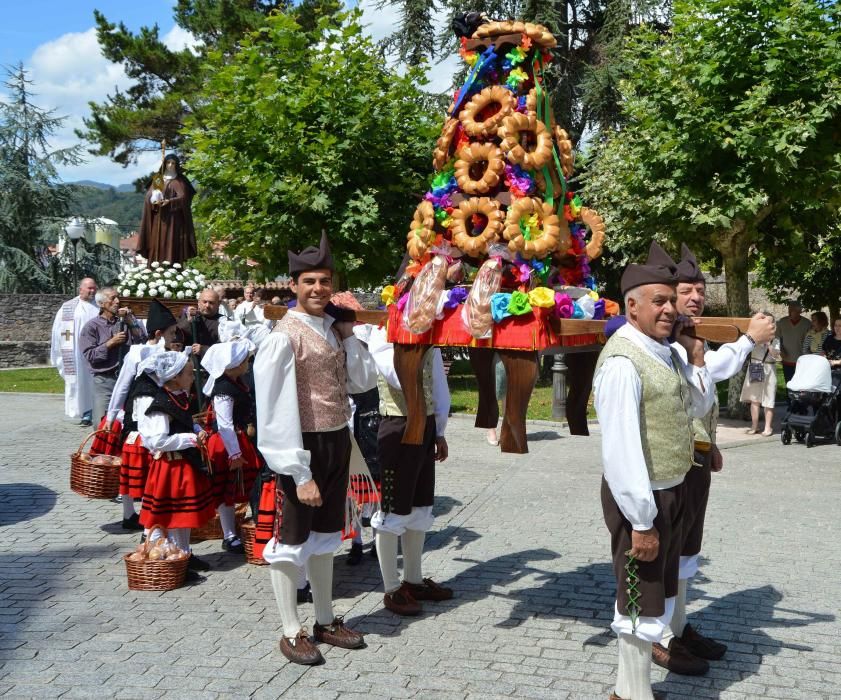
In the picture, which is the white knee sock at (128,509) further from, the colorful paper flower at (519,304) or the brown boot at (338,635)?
the colorful paper flower at (519,304)

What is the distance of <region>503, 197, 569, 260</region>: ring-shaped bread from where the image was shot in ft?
14.7

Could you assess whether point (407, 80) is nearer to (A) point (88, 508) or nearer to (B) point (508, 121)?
(A) point (88, 508)

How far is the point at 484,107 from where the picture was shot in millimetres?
4730

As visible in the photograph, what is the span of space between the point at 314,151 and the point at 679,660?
12684 millimetres

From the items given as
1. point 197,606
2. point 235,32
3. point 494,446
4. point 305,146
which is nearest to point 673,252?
point 494,446

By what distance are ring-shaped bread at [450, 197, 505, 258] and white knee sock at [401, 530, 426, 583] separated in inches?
80.4

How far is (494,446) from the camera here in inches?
455

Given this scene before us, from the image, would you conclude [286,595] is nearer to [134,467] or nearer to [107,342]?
[134,467]

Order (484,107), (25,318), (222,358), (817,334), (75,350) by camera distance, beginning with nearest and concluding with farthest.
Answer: (484,107) → (222,358) → (75,350) → (817,334) → (25,318)

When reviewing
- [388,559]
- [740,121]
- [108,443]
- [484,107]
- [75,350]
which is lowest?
[388,559]

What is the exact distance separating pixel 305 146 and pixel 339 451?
38.0 feet

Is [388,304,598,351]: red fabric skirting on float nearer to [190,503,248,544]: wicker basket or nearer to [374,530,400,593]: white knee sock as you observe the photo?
[374,530,400,593]: white knee sock

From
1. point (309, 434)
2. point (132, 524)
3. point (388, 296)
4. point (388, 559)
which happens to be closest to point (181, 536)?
point (132, 524)

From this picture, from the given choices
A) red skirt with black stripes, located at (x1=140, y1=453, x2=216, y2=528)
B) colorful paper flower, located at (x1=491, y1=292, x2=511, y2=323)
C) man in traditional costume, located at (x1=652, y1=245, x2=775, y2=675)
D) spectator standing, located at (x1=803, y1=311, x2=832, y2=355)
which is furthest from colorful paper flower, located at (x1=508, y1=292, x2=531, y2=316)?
spectator standing, located at (x1=803, y1=311, x2=832, y2=355)
